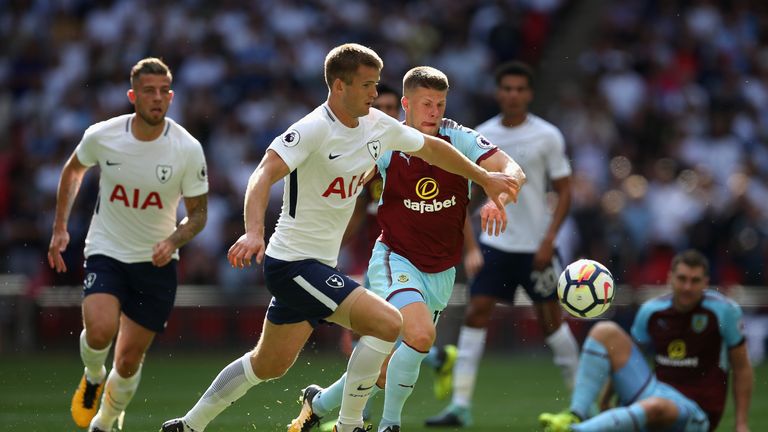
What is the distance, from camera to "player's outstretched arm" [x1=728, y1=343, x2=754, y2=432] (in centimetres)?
830

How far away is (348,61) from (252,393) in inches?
234

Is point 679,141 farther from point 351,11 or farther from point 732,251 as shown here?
point 351,11

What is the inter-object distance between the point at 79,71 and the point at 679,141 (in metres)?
9.11

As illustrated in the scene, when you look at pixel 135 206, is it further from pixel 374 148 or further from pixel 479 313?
pixel 479 313

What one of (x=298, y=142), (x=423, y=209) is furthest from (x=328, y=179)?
(x=423, y=209)

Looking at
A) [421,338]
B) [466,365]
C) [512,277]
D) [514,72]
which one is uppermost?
[514,72]

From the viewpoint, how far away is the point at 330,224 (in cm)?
763

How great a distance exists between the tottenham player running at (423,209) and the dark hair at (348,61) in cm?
94

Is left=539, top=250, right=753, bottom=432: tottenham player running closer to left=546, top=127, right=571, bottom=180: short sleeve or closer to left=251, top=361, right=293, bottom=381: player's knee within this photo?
left=251, top=361, right=293, bottom=381: player's knee

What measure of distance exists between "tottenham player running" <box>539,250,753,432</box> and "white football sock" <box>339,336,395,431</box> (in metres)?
1.67

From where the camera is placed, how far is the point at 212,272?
17156mm

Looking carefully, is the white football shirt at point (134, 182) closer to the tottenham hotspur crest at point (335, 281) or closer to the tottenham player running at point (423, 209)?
the tottenham player running at point (423, 209)

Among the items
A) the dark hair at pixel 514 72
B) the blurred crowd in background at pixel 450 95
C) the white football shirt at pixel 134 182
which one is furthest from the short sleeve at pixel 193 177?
the blurred crowd in background at pixel 450 95

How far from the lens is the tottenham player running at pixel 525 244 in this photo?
34.6ft
